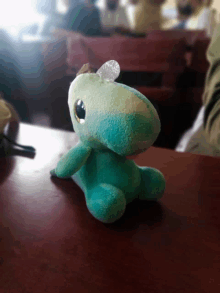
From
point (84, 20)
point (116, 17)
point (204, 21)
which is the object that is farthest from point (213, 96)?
point (116, 17)

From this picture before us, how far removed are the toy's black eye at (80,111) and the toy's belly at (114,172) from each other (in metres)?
0.06

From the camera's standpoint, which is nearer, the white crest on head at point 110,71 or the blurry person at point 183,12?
the white crest on head at point 110,71

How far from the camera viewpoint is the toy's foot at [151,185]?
0.37 metres

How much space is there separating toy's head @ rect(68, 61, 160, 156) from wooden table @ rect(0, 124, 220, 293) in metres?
0.12

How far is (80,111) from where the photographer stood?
1.05ft

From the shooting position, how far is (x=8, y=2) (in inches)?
104

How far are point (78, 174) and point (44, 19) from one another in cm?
314

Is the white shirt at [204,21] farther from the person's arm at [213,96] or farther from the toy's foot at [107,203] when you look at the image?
the toy's foot at [107,203]

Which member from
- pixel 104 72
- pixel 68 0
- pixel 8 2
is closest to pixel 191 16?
pixel 68 0

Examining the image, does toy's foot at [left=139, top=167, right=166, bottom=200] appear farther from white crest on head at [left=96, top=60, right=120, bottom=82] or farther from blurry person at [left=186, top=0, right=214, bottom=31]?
blurry person at [left=186, top=0, right=214, bottom=31]

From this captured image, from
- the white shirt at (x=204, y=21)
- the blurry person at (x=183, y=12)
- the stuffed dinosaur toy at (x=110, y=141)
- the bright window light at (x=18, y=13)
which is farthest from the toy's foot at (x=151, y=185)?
the blurry person at (x=183, y=12)

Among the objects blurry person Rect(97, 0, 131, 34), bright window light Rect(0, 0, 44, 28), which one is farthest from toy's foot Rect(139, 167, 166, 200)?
blurry person Rect(97, 0, 131, 34)

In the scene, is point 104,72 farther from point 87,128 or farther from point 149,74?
point 149,74

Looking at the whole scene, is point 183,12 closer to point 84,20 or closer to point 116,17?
point 116,17
